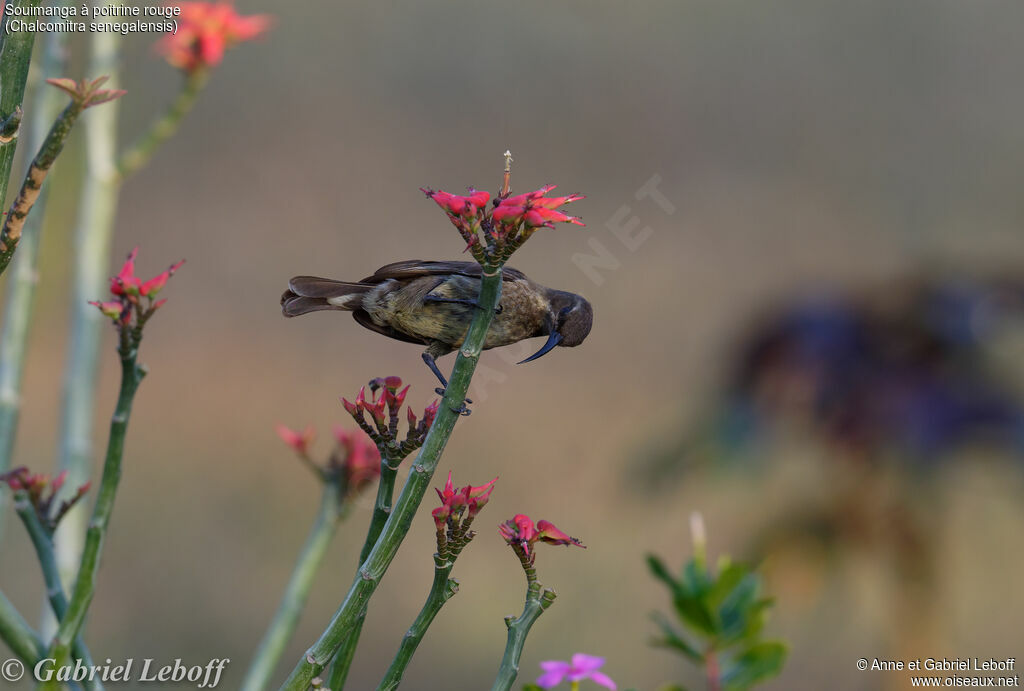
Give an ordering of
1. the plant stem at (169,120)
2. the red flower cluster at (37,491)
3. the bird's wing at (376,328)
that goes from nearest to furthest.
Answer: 1. the red flower cluster at (37,491)
2. the plant stem at (169,120)
3. the bird's wing at (376,328)

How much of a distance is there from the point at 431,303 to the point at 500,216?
490 millimetres

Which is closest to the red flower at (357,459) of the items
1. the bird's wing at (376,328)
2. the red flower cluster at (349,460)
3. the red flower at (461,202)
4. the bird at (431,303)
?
the red flower cluster at (349,460)

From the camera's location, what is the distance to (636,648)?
3.47 meters

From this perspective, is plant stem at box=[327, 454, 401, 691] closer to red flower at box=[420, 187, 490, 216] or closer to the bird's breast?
red flower at box=[420, 187, 490, 216]

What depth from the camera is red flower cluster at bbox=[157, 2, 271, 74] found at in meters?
1.00

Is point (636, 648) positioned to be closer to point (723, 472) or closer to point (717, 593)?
point (723, 472)

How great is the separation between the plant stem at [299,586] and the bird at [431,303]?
0.19m

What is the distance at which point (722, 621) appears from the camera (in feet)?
1.95

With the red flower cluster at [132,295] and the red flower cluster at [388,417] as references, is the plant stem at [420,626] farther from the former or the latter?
the red flower cluster at [132,295]

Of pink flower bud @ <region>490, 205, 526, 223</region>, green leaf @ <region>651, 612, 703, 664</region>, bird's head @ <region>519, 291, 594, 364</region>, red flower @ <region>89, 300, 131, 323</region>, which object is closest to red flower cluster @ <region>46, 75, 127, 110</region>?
red flower @ <region>89, 300, 131, 323</region>

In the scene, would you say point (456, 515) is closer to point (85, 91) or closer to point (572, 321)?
point (85, 91)

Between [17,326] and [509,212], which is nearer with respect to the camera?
[509,212]

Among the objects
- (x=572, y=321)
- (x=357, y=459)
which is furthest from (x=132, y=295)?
(x=572, y=321)

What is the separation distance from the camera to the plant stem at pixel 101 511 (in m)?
0.63
